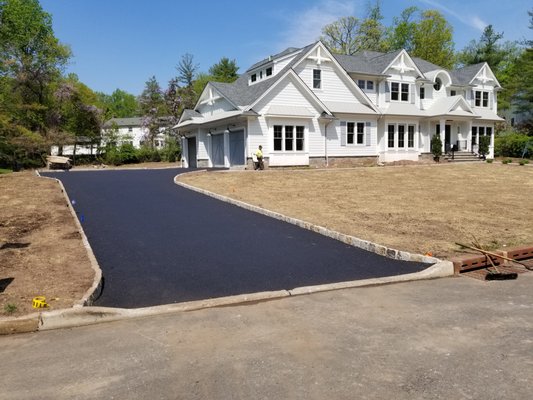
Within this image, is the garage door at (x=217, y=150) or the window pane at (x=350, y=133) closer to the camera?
the garage door at (x=217, y=150)

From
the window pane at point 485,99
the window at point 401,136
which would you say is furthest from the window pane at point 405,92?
the window pane at point 485,99

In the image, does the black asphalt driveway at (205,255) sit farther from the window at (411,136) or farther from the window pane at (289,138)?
the window at (411,136)

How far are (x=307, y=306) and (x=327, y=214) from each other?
6.69 metres

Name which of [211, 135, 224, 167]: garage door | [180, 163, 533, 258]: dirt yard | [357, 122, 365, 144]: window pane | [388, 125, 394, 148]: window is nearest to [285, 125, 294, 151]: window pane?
[180, 163, 533, 258]: dirt yard

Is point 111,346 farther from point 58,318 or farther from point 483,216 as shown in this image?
point 483,216

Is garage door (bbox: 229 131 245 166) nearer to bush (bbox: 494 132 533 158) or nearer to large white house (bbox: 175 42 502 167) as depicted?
large white house (bbox: 175 42 502 167)

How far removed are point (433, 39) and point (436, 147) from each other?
37995mm

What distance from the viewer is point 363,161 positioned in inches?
1183

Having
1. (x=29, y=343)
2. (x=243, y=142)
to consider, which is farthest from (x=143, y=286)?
(x=243, y=142)

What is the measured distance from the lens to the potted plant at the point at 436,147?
32.2 m

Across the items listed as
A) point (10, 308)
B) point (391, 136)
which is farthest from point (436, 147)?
point (10, 308)

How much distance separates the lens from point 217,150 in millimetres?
29953

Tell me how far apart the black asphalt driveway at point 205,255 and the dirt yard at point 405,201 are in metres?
1.24

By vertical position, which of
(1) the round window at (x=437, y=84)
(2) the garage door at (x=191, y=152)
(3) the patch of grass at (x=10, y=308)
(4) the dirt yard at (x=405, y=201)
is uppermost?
(1) the round window at (x=437, y=84)
